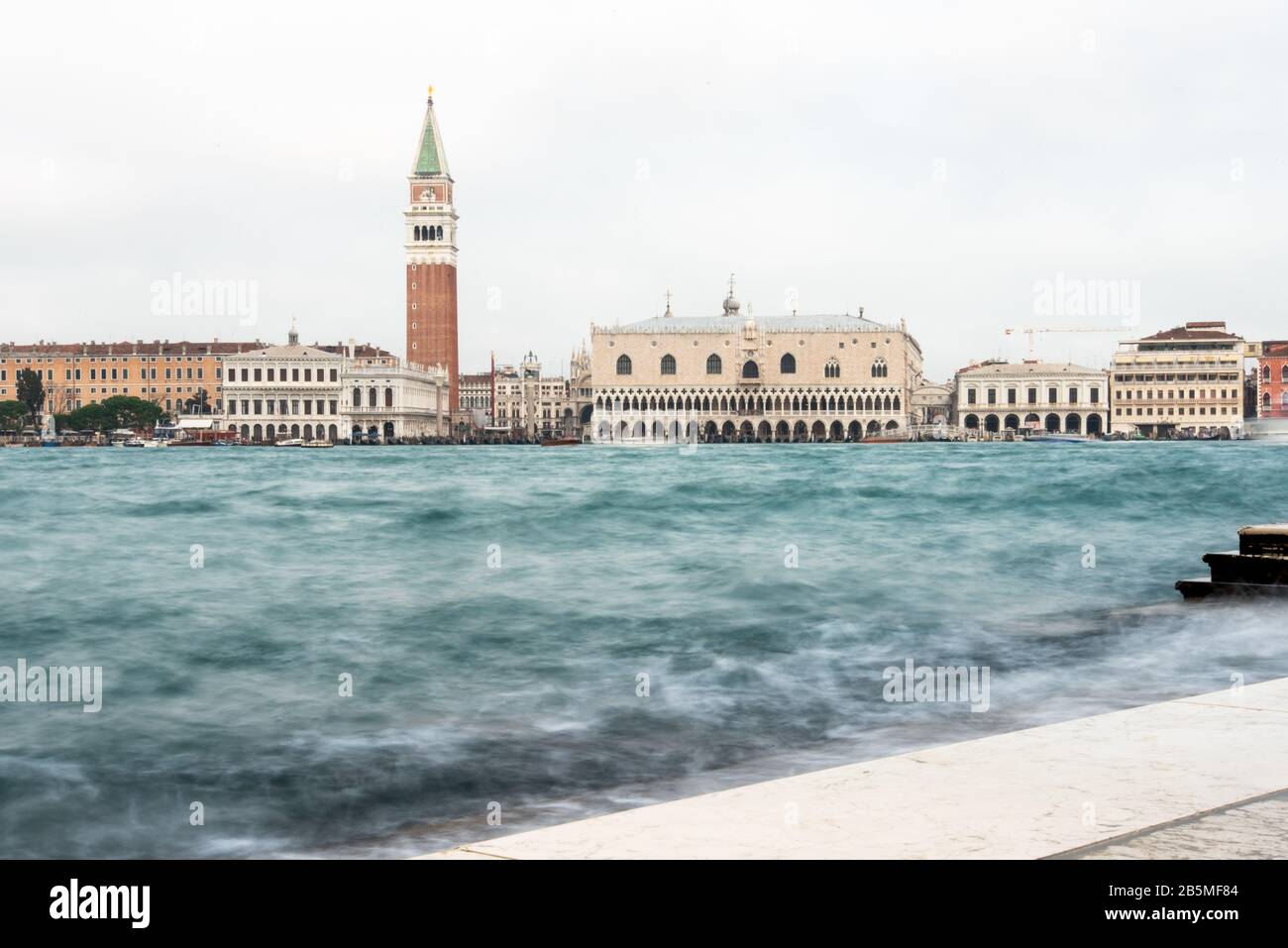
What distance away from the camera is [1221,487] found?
30250mm

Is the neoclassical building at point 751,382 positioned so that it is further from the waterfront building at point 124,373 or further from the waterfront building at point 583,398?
the waterfront building at point 124,373

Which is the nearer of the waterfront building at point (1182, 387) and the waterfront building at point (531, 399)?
the waterfront building at point (1182, 387)

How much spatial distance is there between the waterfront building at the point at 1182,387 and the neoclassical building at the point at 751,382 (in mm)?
18831

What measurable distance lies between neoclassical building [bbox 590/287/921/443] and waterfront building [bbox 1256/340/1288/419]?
31.4m

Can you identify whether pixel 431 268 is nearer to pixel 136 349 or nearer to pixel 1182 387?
pixel 136 349

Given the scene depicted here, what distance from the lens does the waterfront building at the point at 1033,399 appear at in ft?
343

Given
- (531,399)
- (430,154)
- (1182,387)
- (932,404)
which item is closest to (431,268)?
(430,154)

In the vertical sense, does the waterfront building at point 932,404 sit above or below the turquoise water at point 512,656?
above

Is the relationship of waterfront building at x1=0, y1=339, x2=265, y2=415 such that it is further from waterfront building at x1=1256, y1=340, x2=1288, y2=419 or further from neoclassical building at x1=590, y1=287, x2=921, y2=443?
waterfront building at x1=1256, y1=340, x2=1288, y2=419

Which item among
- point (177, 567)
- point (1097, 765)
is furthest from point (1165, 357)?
point (1097, 765)

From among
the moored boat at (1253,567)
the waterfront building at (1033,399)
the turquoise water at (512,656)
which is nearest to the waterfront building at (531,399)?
the waterfront building at (1033,399)
